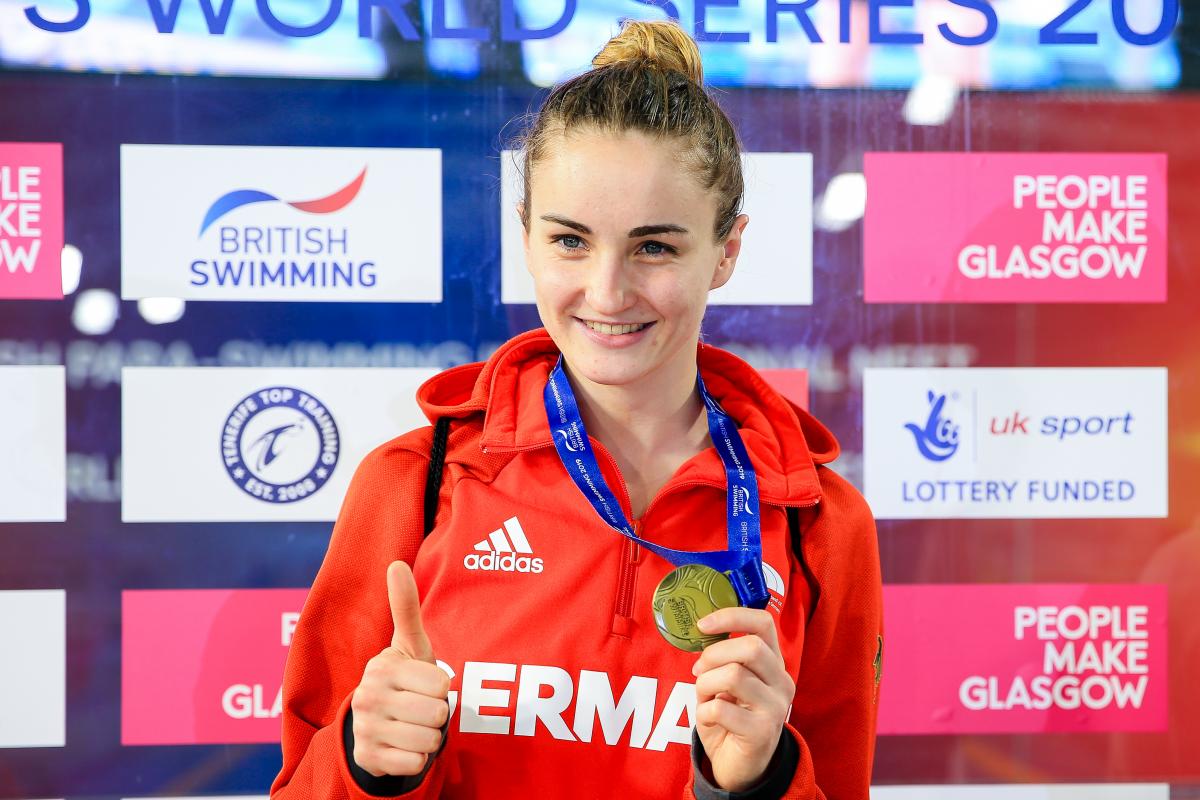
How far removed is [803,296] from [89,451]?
5.42 feet

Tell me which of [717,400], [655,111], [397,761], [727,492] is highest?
[655,111]

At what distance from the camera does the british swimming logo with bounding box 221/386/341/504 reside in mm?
2324

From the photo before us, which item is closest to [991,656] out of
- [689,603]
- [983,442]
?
[983,442]

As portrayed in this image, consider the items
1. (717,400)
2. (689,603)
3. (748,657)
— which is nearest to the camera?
(748,657)

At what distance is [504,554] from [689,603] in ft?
0.81

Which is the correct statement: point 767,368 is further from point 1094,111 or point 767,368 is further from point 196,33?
point 196,33

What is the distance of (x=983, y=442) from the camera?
2.42m

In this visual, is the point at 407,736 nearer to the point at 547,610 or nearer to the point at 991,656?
the point at 547,610

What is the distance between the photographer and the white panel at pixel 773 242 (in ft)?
7.84

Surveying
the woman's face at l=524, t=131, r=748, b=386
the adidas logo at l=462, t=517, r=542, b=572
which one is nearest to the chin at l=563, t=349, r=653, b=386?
the woman's face at l=524, t=131, r=748, b=386

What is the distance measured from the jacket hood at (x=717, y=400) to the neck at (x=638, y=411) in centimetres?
6

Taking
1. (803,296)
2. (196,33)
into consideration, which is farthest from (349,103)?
(803,296)

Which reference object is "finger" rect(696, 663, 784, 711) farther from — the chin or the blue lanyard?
the chin

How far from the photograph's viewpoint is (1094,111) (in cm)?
244
